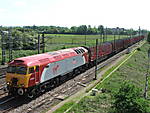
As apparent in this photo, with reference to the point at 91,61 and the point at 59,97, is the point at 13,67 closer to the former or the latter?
the point at 59,97

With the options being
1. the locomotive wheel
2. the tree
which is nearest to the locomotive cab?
the locomotive wheel

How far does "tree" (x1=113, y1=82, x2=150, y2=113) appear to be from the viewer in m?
14.2

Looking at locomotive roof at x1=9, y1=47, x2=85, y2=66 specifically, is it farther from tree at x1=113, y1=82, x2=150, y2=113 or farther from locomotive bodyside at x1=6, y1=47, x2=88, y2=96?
tree at x1=113, y1=82, x2=150, y2=113

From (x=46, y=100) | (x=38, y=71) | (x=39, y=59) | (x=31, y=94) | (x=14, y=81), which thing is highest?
(x=39, y=59)

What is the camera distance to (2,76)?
28000mm

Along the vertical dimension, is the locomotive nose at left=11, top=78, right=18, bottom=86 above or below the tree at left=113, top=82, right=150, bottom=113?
above

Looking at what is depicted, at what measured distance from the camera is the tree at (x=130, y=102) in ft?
46.6

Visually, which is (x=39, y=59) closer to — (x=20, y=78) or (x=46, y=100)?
(x=20, y=78)

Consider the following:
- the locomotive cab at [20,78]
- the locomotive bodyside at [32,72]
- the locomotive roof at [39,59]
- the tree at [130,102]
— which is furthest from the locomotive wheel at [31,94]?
the tree at [130,102]

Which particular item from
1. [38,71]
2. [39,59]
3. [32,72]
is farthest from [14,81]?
[39,59]

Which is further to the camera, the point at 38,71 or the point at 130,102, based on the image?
the point at 38,71

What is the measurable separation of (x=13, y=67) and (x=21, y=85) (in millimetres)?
1943

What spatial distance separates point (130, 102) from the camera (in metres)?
14.6

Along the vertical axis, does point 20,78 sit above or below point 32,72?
below
